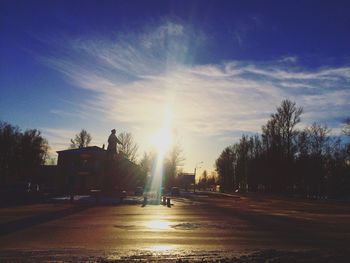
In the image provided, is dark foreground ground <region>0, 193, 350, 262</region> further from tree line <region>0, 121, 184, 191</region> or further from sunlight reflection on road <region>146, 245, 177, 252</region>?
tree line <region>0, 121, 184, 191</region>

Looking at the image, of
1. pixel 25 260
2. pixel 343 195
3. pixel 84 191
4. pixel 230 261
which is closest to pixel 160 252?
pixel 230 261

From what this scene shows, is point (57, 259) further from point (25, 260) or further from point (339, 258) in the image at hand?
point (339, 258)

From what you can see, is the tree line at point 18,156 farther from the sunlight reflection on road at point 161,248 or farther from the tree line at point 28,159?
the sunlight reflection on road at point 161,248

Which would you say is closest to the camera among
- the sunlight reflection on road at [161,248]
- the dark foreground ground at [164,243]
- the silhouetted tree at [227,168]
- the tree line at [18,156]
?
the dark foreground ground at [164,243]

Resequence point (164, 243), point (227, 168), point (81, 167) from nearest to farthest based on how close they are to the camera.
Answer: point (164, 243) → point (81, 167) → point (227, 168)

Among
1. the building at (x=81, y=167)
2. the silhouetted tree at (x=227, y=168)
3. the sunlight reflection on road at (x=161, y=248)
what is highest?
the silhouetted tree at (x=227, y=168)

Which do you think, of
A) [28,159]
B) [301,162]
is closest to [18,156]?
[28,159]

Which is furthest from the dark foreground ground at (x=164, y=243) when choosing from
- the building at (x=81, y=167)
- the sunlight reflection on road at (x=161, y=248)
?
the building at (x=81, y=167)

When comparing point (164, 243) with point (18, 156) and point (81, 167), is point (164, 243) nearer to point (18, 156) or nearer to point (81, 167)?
point (81, 167)

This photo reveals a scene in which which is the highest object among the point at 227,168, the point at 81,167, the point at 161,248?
the point at 227,168

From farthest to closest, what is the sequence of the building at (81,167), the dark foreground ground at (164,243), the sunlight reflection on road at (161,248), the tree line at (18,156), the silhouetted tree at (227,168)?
the silhouetted tree at (227,168), the tree line at (18,156), the building at (81,167), the sunlight reflection on road at (161,248), the dark foreground ground at (164,243)

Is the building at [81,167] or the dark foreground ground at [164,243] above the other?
the building at [81,167]

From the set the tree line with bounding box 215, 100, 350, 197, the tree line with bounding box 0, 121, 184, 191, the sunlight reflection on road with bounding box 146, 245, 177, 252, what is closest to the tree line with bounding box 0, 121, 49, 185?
the tree line with bounding box 0, 121, 184, 191

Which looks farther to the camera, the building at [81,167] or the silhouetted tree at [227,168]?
the silhouetted tree at [227,168]
